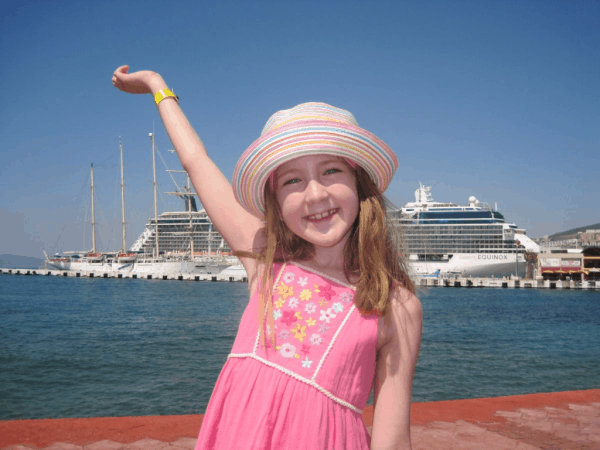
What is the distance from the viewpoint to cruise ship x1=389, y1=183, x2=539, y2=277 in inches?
2253

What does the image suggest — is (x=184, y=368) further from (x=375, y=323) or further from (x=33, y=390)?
(x=375, y=323)

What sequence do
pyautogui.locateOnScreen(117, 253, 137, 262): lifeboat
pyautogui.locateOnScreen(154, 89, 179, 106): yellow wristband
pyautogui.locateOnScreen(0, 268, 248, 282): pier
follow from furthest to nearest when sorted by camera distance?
1. pyautogui.locateOnScreen(117, 253, 137, 262): lifeboat
2. pyautogui.locateOnScreen(0, 268, 248, 282): pier
3. pyautogui.locateOnScreen(154, 89, 179, 106): yellow wristband

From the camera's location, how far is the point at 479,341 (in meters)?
17.4

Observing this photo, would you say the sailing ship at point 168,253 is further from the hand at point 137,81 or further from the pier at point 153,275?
the hand at point 137,81

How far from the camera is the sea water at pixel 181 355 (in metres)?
9.63

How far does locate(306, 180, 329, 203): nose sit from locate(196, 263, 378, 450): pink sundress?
211 mm

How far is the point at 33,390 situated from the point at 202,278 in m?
47.5

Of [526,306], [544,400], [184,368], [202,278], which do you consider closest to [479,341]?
[184,368]

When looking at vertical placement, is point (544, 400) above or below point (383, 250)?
below

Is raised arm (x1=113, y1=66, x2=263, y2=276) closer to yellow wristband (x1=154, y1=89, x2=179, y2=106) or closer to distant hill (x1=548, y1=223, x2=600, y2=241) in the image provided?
yellow wristband (x1=154, y1=89, x2=179, y2=106)

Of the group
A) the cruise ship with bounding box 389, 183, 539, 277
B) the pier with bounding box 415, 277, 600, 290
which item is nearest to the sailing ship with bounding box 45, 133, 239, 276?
the cruise ship with bounding box 389, 183, 539, 277

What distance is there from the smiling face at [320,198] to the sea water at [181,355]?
5822 millimetres

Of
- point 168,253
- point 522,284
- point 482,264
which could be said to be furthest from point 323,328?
point 168,253

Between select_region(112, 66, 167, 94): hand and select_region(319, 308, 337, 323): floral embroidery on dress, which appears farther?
select_region(112, 66, 167, 94): hand
